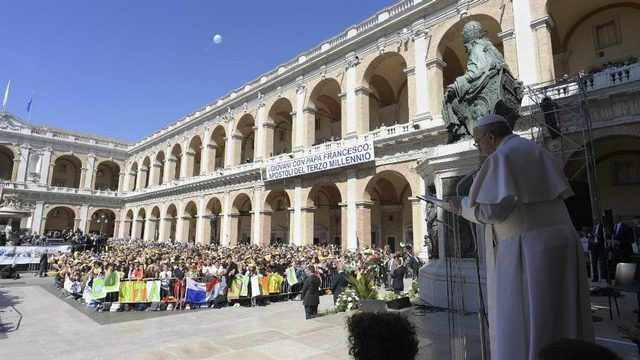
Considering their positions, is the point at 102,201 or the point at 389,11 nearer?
the point at 389,11

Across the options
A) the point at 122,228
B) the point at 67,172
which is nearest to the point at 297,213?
the point at 122,228

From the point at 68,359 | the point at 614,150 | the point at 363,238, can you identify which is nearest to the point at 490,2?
the point at 614,150

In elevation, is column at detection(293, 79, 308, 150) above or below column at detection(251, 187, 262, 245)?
above

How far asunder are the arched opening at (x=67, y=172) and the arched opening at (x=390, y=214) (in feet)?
150

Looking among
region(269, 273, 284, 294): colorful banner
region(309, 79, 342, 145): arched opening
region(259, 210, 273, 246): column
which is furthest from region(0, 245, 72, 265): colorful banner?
region(309, 79, 342, 145): arched opening

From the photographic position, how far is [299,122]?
29047 mm

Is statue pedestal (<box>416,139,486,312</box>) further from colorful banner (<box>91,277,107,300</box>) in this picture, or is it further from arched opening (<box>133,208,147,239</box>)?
arched opening (<box>133,208,147,239</box>)

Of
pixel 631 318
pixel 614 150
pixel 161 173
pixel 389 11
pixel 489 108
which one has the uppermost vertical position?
pixel 389 11

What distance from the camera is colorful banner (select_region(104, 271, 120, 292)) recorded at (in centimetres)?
1203

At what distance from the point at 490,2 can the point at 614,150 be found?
9779mm

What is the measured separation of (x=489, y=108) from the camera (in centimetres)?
635

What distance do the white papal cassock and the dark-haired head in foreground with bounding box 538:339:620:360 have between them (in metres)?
0.83

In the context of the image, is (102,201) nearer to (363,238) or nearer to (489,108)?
(363,238)

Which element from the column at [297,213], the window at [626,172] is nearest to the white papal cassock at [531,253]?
the window at [626,172]
